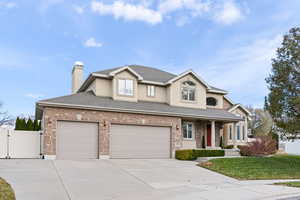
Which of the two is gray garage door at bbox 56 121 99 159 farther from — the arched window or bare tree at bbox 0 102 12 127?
bare tree at bbox 0 102 12 127

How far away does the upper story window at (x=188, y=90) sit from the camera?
2464 centimetres

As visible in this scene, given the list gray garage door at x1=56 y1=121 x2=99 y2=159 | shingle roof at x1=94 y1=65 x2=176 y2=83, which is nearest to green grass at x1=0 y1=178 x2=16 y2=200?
gray garage door at x1=56 y1=121 x2=99 y2=159

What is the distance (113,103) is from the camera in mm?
20766

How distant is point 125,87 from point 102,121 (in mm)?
3849

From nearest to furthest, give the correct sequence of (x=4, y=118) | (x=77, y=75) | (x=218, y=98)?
1. (x=218, y=98)
2. (x=77, y=75)
3. (x=4, y=118)

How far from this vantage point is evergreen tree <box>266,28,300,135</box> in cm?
1686

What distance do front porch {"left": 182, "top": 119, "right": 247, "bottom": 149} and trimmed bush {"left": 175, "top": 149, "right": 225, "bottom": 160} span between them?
2.19 m

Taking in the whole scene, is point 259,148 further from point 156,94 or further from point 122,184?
point 122,184

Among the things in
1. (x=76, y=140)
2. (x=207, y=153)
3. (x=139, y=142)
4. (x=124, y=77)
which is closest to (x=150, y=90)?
(x=124, y=77)

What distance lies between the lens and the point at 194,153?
2069 cm

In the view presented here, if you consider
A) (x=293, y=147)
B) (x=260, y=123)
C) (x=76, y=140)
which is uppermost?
(x=260, y=123)

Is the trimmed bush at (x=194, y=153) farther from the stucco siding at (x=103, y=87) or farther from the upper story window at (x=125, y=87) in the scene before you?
the stucco siding at (x=103, y=87)

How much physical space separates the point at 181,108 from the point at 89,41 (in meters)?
8.67

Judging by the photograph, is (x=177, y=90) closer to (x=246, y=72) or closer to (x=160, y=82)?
(x=160, y=82)
